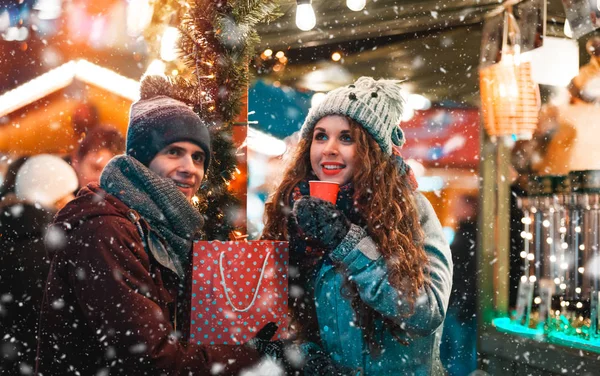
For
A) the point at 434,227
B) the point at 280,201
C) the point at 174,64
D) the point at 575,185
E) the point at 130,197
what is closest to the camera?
the point at 130,197

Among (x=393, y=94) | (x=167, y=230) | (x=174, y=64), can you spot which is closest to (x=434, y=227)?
(x=393, y=94)

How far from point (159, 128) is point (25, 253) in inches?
87.6

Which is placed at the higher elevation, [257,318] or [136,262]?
[136,262]

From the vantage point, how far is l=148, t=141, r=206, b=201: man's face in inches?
93.5

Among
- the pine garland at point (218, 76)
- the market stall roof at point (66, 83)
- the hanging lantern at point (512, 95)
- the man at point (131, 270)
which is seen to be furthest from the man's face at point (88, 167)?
the hanging lantern at point (512, 95)

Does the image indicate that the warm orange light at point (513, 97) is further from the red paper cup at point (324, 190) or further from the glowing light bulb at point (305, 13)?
the red paper cup at point (324, 190)

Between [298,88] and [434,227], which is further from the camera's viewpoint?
[298,88]

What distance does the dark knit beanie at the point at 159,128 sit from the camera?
2346mm

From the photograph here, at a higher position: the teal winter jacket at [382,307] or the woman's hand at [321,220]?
the woman's hand at [321,220]

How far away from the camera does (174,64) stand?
3.83 m

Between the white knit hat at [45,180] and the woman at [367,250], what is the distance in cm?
205

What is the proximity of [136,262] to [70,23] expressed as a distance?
270cm

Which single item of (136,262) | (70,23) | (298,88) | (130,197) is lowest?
(136,262)

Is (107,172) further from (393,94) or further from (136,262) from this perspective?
(393,94)
